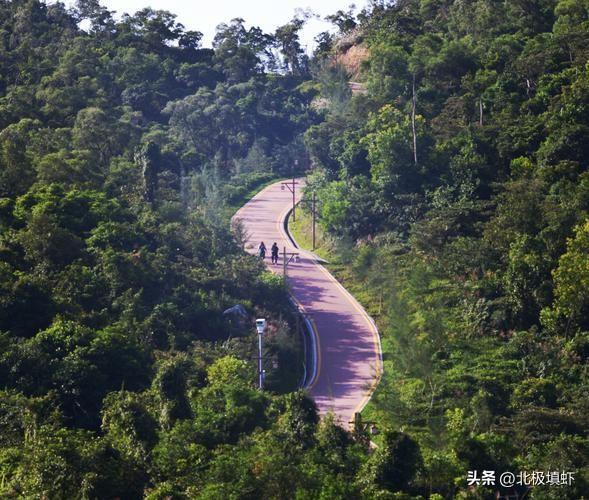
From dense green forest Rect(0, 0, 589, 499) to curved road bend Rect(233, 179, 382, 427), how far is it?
3.13ft

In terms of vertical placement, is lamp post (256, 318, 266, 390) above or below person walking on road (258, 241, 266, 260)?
below

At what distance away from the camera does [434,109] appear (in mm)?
53562

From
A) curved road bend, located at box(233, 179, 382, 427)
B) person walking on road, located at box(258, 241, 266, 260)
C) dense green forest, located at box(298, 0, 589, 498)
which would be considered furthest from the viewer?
person walking on road, located at box(258, 241, 266, 260)

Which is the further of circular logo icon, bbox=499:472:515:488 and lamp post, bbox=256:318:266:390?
lamp post, bbox=256:318:266:390

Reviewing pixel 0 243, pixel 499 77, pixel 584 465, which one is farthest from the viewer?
pixel 499 77

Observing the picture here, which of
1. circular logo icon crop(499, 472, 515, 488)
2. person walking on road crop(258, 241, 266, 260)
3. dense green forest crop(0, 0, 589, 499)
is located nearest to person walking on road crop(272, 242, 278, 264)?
person walking on road crop(258, 241, 266, 260)

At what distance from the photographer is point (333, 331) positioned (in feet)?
135

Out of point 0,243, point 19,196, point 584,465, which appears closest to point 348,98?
point 19,196

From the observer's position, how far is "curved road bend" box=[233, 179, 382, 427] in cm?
3497

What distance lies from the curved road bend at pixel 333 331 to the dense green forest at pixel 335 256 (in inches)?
37.6

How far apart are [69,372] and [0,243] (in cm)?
1003

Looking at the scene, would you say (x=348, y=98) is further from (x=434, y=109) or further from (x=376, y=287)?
(x=376, y=287)

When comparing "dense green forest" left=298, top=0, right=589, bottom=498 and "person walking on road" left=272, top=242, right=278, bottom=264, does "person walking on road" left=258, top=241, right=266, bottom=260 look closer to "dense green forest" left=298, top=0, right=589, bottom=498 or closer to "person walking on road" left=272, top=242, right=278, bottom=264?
"person walking on road" left=272, top=242, right=278, bottom=264

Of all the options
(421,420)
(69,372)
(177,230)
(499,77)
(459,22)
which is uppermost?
(459,22)
